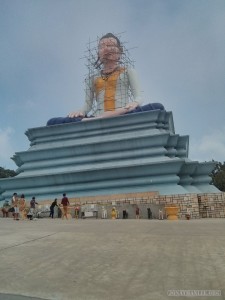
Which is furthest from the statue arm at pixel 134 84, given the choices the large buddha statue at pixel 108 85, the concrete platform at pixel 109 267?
the concrete platform at pixel 109 267

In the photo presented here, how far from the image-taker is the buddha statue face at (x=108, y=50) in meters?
27.6

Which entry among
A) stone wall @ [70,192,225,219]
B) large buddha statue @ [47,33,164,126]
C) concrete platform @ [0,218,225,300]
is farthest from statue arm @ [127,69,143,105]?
concrete platform @ [0,218,225,300]

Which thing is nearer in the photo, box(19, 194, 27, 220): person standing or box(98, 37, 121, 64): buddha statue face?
box(19, 194, 27, 220): person standing

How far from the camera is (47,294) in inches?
165

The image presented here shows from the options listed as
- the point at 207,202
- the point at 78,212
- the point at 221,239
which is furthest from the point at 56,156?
the point at 221,239

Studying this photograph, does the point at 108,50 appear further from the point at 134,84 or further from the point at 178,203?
the point at 178,203

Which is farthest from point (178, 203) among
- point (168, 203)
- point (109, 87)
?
point (109, 87)

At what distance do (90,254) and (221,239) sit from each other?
2763 millimetres

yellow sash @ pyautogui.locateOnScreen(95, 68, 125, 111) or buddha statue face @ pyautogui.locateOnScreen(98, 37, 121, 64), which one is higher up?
buddha statue face @ pyautogui.locateOnScreen(98, 37, 121, 64)

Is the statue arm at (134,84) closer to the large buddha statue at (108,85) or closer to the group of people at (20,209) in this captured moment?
the large buddha statue at (108,85)

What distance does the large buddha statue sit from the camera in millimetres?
26266

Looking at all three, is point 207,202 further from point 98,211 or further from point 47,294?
point 47,294

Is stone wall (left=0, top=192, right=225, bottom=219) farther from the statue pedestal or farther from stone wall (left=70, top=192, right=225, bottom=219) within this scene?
the statue pedestal

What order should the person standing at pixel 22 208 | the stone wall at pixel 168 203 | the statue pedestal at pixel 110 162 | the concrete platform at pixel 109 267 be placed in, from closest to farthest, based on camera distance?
the concrete platform at pixel 109 267, the person standing at pixel 22 208, the stone wall at pixel 168 203, the statue pedestal at pixel 110 162
